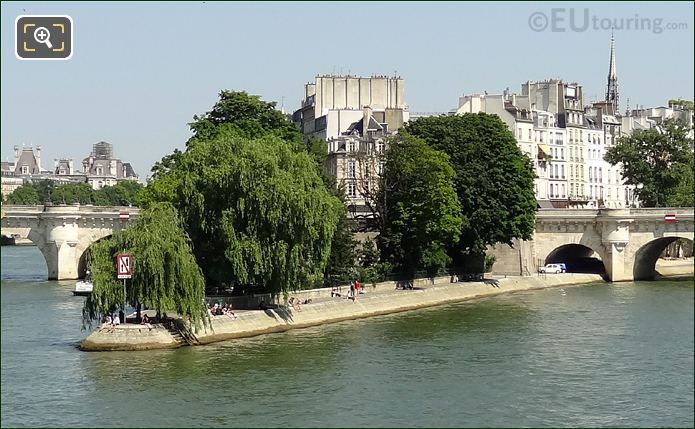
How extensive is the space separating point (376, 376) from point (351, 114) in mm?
68285

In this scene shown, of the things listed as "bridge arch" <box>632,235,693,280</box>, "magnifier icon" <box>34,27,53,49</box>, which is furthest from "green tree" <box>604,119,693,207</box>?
"magnifier icon" <box>34,27,53,49</box>

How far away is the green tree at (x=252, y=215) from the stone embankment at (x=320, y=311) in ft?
5.55

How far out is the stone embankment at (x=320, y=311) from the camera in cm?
4141

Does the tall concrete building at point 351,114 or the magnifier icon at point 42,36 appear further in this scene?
the tall concrete building at point 351,114

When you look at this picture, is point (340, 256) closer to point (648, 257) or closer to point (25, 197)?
point (648, 257)

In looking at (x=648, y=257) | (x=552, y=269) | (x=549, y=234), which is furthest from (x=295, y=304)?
(x=648, y=257)

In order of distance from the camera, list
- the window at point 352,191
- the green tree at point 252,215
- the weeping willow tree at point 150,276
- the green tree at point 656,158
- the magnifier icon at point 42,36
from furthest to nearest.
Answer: the window at point 352,191 → the green tree at point 656,158 → the green tree at point 252,215 → the weeping willow tree at point 150,276 → the magnifier icon at point 42,36

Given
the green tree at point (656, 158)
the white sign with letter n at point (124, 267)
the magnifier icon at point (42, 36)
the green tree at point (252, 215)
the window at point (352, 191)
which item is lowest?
the white sign with letter n at point (124, 267)

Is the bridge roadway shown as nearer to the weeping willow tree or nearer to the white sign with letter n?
the weeping willow tree

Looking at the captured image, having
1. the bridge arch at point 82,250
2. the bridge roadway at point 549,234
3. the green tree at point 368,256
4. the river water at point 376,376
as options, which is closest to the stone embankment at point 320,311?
the river water at point 376,376

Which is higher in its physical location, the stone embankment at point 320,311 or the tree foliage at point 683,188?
the tree foliage at point 683,188

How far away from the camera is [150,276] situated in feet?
137

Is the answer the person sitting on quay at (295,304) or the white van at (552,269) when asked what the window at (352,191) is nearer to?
the white van at (552,269)

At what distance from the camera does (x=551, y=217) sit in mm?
77688
